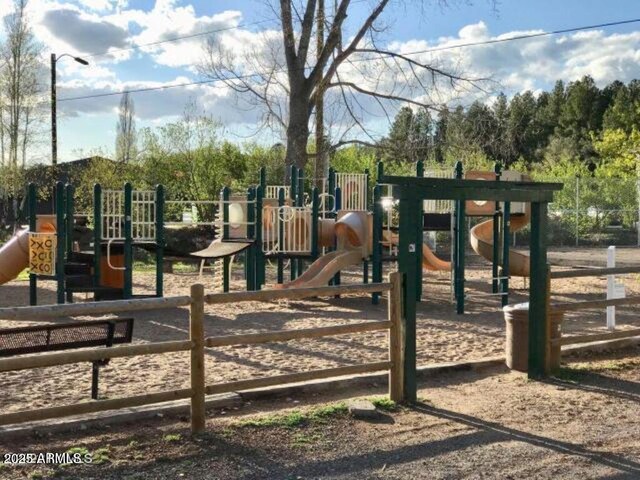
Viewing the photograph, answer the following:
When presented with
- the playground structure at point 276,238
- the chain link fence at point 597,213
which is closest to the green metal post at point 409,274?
the playground structure at point 276,238

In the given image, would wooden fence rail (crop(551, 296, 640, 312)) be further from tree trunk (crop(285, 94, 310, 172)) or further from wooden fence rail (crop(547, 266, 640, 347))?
tree trunk (crop(285, 94, 310, 172))

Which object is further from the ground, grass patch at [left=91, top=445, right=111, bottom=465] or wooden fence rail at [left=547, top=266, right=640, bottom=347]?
wooden fence rail at [left=547, top=266, right=640, bottom=347]

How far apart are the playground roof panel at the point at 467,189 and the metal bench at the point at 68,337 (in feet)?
8.43

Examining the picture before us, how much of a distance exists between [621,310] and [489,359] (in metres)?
5.82

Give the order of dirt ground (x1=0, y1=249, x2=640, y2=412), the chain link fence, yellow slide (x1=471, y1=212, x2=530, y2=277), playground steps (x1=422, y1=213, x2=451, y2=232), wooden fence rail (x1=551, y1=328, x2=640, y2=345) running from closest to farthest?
dirt ground (x1=0, y1=249, x2=640, y2=412) → wooden fence rail (x1=551, y1=328, x2=640, y2=345) → playground steps (x1=422, y1=213, x2=451, y2=232) → yellow slide (x1=471, y1=212, x2=530, y2=277) → the chain link fence

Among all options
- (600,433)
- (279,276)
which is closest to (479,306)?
(279,276)

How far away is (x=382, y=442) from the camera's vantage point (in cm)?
517

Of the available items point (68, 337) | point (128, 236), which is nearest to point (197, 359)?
point (68, 337)

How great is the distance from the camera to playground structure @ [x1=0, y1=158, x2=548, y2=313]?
41.3 feet

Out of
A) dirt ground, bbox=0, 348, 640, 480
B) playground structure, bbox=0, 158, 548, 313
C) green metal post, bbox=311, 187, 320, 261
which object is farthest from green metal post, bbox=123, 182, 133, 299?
dirt ground, bbox=0, 348, 640, 480

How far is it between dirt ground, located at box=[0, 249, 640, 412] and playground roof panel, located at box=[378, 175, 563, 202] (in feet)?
7.16

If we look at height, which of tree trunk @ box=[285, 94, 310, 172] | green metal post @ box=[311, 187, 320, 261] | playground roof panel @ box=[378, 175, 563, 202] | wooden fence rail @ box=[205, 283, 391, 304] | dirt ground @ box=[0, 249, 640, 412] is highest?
tree trunk @ box=[285, 94, 310, 172]

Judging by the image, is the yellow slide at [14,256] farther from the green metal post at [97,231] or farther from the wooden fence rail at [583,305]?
the wooden fence rail at [583,305]

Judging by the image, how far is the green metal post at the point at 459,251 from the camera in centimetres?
1253
